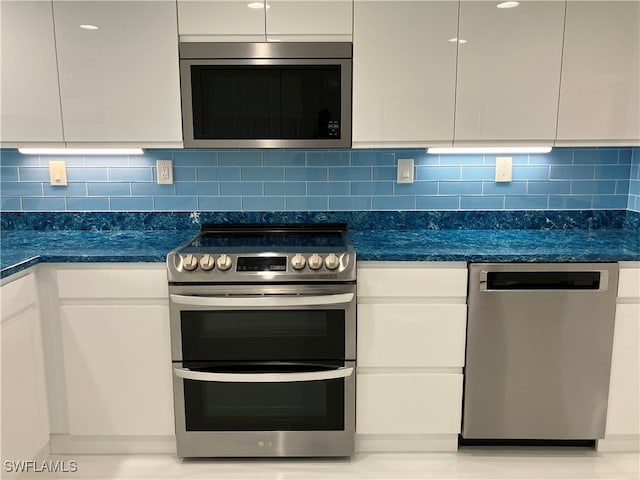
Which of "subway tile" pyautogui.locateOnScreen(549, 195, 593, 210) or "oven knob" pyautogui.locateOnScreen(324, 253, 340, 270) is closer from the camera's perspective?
"oven knob" pyautogui.locateOnScreen(324, 253, 340, 270)

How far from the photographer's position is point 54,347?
201 cm

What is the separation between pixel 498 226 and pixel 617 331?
709 millimetres

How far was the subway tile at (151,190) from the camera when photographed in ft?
8.05

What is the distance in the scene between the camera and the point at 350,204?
97.3 inches

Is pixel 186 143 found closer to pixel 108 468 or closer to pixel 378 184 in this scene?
pixel 378 184

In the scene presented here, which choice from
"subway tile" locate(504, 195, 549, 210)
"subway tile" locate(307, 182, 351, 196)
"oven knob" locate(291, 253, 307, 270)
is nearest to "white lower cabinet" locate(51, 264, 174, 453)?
"oven knob" locate(291, 253, 307, 270)

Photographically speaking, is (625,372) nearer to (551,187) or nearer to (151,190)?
(551,187)

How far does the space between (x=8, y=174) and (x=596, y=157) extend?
110 inches

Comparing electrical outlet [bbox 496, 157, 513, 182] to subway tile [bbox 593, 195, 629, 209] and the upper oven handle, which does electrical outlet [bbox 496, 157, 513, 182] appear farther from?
the upper oven handle

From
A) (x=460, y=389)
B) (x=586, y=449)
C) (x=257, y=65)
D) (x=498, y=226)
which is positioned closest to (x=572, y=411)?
(x=586, y=449)

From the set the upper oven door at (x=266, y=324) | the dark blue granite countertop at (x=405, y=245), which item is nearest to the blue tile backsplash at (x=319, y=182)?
the dark blue granite countertop at (x=405, y=245)

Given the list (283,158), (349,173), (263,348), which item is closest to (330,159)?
(349,173)

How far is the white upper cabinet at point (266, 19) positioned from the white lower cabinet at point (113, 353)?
97 centimetres

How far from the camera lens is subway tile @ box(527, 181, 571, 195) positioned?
2455 mm
